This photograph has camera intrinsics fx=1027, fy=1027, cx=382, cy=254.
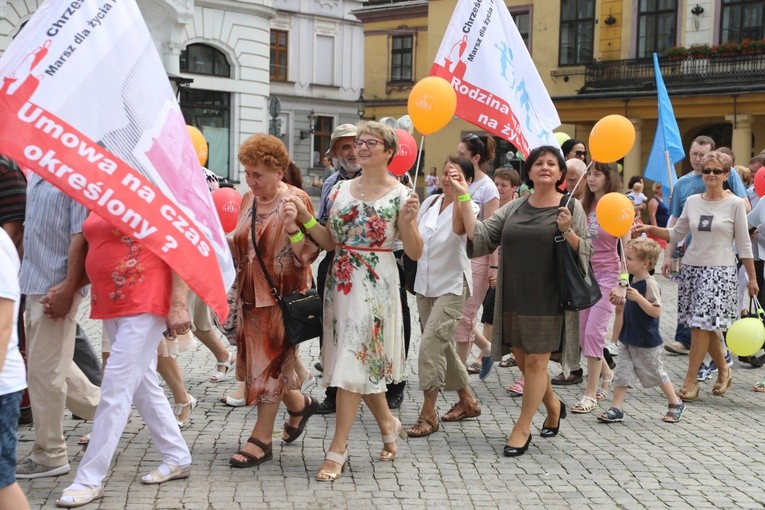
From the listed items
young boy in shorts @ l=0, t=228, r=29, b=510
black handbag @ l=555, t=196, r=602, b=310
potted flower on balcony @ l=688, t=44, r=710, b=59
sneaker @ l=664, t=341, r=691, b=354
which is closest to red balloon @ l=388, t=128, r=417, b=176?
black handbag @ l=555, t=196, r=602, b=310

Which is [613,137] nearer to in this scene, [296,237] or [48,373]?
[296,237]

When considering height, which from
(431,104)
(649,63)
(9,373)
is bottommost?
(9,373)

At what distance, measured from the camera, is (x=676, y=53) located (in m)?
31.0

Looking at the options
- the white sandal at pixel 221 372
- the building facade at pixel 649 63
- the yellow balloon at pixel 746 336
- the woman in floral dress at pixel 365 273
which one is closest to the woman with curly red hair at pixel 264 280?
the woman in floral dress at pixel 365 273

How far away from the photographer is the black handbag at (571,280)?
603 centimetres

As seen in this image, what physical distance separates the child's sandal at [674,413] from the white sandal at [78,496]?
4.12 m

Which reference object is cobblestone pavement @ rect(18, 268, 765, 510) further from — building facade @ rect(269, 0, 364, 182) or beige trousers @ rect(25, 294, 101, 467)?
building facade @ rect(269, 0, 364, 182)

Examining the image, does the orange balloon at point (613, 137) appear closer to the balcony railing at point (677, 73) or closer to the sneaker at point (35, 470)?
the sneaker at point (35, 470)

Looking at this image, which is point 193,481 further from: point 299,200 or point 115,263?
point 299,200

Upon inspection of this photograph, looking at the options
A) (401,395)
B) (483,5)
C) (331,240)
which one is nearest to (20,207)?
(331,240)

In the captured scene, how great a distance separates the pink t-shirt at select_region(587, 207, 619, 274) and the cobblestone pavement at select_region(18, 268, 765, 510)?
1.09 meters

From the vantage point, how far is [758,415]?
768 cm

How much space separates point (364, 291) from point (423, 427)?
1.38m

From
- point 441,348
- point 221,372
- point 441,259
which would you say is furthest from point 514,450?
point 221,372
